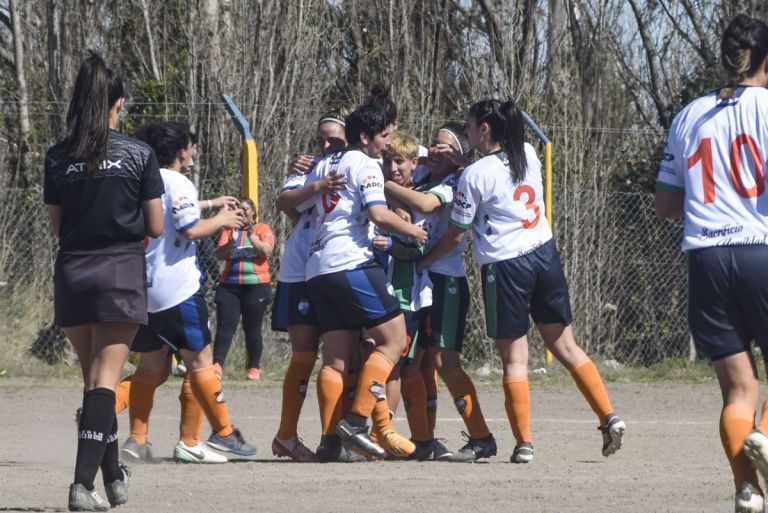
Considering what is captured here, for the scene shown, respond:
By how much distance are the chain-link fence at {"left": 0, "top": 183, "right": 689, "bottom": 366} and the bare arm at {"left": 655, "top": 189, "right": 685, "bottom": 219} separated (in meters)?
8.62

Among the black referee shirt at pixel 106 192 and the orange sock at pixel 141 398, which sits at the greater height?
the black referee shirt at pixel 106 192

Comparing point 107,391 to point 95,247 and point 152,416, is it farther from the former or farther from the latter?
point 152,416

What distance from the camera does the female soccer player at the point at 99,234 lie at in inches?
217

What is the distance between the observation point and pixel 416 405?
7.62m

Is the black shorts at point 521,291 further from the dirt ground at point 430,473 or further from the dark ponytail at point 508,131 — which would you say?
the dirt ground at point 430,473

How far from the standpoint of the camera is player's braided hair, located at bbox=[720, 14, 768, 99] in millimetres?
5035

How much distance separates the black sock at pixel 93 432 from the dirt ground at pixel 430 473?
272mm

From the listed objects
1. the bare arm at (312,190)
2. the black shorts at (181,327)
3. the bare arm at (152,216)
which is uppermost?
the bare arm at (312,190)

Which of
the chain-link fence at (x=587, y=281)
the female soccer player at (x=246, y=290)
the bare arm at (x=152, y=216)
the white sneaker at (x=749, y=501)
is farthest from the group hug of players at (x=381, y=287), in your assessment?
the chain-link fence at (x=587, y=281)

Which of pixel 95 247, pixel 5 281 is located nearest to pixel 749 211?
pixel 95 247

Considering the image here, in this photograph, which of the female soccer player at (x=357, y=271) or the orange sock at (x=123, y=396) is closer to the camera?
the female soccer player at (x=357, y=271)

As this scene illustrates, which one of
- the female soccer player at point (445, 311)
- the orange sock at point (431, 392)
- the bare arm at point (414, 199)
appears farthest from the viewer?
the orange sock at point (431, 392)

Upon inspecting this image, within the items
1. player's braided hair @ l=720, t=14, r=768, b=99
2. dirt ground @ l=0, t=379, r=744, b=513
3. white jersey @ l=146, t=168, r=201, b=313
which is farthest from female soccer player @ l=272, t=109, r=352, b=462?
player's braided hair @ l=720, t=14, r=768, b=99

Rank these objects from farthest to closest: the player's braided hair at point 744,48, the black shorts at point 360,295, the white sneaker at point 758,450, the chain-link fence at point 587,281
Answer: the chain-link fence at point 587,281
the black shorts at point 360,295
the player's braided hair at point 744,48
the white sneaker at point 758,450
